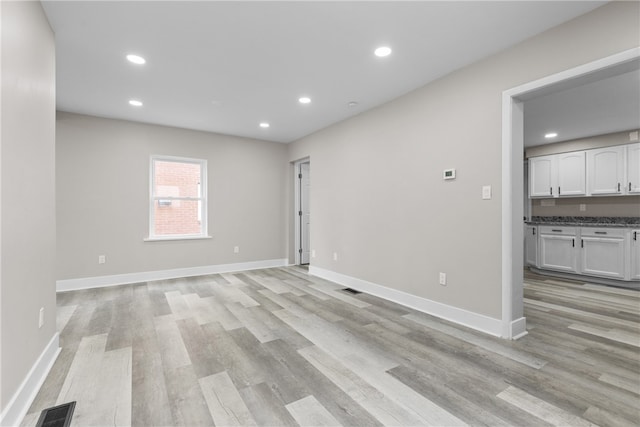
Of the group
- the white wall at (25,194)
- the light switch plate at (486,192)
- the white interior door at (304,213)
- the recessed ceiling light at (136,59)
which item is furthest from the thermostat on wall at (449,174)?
the white interior door at (304,213)

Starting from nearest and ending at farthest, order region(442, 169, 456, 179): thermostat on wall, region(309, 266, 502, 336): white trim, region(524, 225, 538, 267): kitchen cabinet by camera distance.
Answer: region(309, 266, 502, 336): white trim → region(442, 169, 456, 179): thermostat on wall → region(524, 225, 538, 267): kitchen cabinet

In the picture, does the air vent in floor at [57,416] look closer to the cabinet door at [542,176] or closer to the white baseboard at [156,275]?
the white baseboard at [156,275]

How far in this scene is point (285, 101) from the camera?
152 inches

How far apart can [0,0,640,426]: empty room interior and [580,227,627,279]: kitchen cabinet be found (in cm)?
3

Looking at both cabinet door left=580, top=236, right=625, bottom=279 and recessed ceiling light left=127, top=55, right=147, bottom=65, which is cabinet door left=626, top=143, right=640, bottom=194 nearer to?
cabinet door left=580, top=236, right=625, bottom=279

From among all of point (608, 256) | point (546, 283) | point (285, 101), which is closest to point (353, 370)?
point (285, 101)

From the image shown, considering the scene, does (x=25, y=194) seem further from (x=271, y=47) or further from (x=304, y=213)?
(x=304, y=213)

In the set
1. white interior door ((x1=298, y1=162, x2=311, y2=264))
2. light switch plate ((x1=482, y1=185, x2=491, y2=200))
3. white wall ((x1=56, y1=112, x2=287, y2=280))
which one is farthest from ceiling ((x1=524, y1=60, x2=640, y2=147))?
white wall ((x1=56, y1=112, x2=287, y2=280))

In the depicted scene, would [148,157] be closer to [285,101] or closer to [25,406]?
[285,101]

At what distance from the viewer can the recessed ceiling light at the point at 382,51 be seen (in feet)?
8.49

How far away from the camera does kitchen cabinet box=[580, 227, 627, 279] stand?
448 cm

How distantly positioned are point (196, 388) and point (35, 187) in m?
1.67

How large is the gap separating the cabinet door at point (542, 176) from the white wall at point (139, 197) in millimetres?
5220

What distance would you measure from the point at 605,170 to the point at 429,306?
4.43 meters
